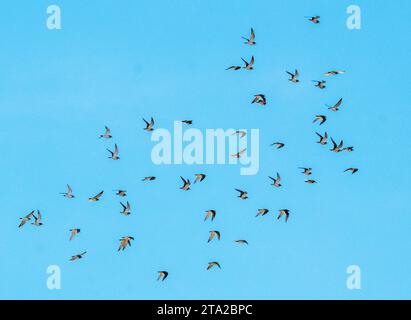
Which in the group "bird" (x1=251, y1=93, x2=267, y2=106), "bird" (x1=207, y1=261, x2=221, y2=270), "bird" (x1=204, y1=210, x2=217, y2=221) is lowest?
"bird" (x1=207, y1=261, x2=221, y2=270)

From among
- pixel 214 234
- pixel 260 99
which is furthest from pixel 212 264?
pixel 260 99

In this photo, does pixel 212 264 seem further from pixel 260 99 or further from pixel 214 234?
pixel 260 99

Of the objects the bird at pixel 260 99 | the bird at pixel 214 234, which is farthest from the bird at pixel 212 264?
the bird at pixel 260 99

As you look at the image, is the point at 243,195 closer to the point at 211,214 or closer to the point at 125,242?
the point at 211,214

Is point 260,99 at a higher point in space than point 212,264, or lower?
higher

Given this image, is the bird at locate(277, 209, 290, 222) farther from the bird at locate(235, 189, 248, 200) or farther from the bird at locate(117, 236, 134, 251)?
the bird at locate(117, 236, 134, 251)

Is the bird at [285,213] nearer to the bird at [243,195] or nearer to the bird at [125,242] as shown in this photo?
the bird at [243,195]

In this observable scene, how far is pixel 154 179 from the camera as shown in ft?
215

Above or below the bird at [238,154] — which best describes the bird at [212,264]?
below

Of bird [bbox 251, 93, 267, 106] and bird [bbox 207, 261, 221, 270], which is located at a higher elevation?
bird [bbox 251, 93, 267, 106]

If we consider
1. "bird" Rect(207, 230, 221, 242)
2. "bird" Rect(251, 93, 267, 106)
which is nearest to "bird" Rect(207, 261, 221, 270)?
"bird" Rect(207, 230, 221, 242)

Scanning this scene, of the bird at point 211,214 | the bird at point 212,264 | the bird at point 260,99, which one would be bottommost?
the bird at point 212,264

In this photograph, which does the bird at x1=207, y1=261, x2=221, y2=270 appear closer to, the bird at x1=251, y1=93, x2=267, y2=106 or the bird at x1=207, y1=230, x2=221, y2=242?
the bird at x1=207, y1=230, x2=221, y2=242
